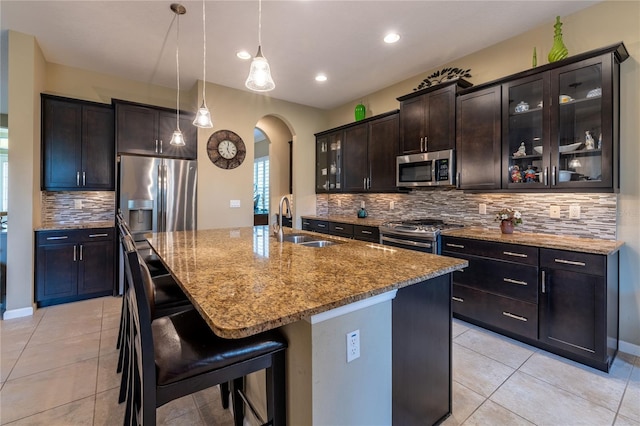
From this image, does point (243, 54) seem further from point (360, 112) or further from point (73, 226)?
point (73, 226)

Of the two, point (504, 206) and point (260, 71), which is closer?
point (260, 71)

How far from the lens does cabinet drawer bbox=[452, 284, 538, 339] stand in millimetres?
2463

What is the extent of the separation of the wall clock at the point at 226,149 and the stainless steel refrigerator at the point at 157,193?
339 millimetres

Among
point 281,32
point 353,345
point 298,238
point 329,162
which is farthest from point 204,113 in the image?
point 329,162

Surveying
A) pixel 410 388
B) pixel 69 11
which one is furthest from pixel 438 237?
pixel 69 11

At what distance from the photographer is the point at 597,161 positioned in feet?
7.73

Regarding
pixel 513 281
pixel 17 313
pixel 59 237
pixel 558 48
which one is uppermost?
pixel 558 48

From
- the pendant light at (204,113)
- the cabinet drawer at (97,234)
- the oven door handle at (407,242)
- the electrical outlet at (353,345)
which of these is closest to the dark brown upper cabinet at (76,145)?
the cabinet drawer at (97,234)

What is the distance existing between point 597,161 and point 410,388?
7.71ft

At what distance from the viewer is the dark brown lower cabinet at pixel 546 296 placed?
2.15 m

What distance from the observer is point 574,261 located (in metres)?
2.23

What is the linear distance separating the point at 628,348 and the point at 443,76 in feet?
10.4

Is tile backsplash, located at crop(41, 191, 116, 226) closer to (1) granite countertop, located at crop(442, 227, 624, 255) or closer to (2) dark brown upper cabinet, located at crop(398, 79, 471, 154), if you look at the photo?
(2) dark brown upper cabinet, located at crop(398, 79, 471, 154)

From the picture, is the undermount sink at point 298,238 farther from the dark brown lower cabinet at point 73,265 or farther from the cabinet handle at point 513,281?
the dark brown lower cabinet at point 73,265
